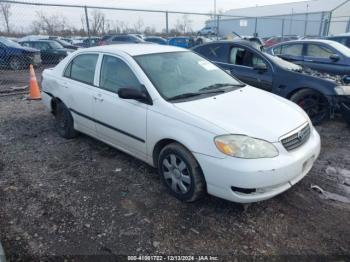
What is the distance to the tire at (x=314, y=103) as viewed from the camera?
5.55m

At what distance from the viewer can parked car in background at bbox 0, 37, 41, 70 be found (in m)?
12.6

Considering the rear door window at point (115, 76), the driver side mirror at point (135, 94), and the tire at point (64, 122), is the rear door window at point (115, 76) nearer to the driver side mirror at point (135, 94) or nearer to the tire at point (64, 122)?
the driver side mirror at point (135, 94)

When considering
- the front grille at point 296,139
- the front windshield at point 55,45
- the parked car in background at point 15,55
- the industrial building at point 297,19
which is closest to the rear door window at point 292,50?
the front grille at point 296,139

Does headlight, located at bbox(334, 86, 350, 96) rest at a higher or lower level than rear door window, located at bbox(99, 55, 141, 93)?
lower

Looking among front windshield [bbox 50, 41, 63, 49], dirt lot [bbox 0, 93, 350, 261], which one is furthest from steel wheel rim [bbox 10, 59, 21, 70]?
dirt lot [bbox 0, 93, 350, 261]

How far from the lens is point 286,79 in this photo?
584 cm

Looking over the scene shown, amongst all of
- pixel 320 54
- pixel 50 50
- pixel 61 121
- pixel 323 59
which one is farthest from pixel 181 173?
pixel 50 50

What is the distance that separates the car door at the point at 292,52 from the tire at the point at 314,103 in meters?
2.45

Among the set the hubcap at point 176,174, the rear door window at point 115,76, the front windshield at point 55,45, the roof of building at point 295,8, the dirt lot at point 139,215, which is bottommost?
the dirt lot at point 139,215

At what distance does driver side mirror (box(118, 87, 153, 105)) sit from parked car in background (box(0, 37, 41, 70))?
1159cm

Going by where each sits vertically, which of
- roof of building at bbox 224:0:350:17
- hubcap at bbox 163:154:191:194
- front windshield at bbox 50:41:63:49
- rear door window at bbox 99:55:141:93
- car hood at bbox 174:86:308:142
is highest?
roof of building at bbox 224:0:350:17

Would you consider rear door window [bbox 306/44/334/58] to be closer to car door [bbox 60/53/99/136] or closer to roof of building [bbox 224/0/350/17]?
car door [bbox 60/53/99/136]

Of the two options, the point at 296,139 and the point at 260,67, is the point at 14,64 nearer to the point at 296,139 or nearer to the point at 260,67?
the point at 260,67

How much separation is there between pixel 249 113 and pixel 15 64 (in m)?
12.7
